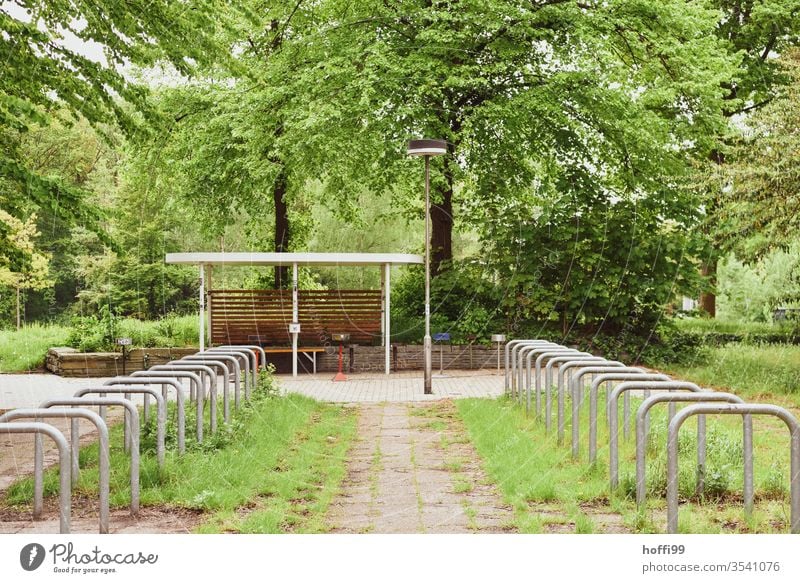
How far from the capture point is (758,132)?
14.2 m

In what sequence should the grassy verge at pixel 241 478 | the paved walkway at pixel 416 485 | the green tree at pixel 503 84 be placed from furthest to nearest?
1. the green tree at pixel 503 84
2. the grassy verge at pixel 241 478
3. the paved walkway at pixel 416 485

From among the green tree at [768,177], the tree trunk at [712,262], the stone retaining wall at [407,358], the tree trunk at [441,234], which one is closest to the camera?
the green tree at [768,177]

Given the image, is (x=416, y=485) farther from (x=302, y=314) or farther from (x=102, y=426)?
(x=302, y=314)

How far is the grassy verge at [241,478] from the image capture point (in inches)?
243

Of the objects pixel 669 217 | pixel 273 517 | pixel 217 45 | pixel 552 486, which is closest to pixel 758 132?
pixel 669 217

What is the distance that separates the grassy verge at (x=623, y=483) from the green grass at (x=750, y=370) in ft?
13.5

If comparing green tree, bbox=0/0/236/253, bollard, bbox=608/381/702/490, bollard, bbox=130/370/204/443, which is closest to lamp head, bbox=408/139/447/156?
green tree, bbox=0/0/236/253

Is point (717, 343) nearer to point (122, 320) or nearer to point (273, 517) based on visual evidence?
point (122, 320)

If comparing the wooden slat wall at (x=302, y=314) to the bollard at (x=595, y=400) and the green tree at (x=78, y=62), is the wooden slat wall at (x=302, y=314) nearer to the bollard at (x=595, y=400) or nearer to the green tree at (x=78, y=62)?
the green tree at (x=78, y=62)

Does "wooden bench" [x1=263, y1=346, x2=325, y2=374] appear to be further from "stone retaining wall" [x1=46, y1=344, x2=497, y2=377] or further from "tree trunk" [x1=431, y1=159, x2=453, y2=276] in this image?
"tree trunk" [x1=431, y1=159, x2=453, y2=276]

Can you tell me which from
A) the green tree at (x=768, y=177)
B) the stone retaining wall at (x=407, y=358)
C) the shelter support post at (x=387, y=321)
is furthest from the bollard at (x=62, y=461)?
the stone retaining wall at (x=407, y=358)

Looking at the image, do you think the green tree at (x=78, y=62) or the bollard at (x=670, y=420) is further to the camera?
the green tree at (x=78, y=62)

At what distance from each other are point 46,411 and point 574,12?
16661 mm

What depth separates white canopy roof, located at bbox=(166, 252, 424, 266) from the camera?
1778 centimetres
